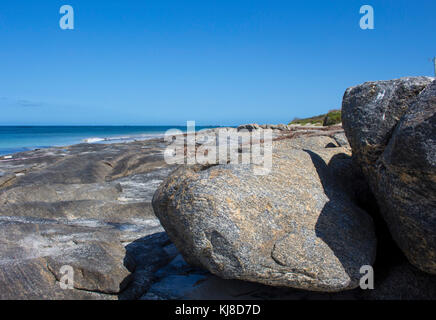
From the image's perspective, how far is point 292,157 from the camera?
5.14 metres

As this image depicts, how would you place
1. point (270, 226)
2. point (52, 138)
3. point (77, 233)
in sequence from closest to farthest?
point (270, 226)
point (77, 233)
point (52, 138)

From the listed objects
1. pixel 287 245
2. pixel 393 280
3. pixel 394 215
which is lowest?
pixel 393 280

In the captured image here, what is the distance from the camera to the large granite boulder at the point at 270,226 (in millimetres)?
3891

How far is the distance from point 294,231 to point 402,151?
1.50 metres

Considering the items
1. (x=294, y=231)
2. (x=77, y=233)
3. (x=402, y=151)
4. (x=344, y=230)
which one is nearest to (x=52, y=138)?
(x=77, y=233)

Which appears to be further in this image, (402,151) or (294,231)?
(294,231)

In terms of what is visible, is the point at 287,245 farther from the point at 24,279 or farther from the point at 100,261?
the point at 24,279

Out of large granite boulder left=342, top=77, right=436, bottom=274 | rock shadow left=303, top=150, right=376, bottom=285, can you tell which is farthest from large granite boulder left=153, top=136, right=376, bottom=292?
large granite boulder left=342, top=77, right=436, bottom=274

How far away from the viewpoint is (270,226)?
13.5ft

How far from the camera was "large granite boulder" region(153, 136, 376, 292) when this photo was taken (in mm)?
3891

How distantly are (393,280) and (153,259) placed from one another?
3.62m

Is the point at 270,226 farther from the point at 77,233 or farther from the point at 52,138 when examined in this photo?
the point at 52,138
